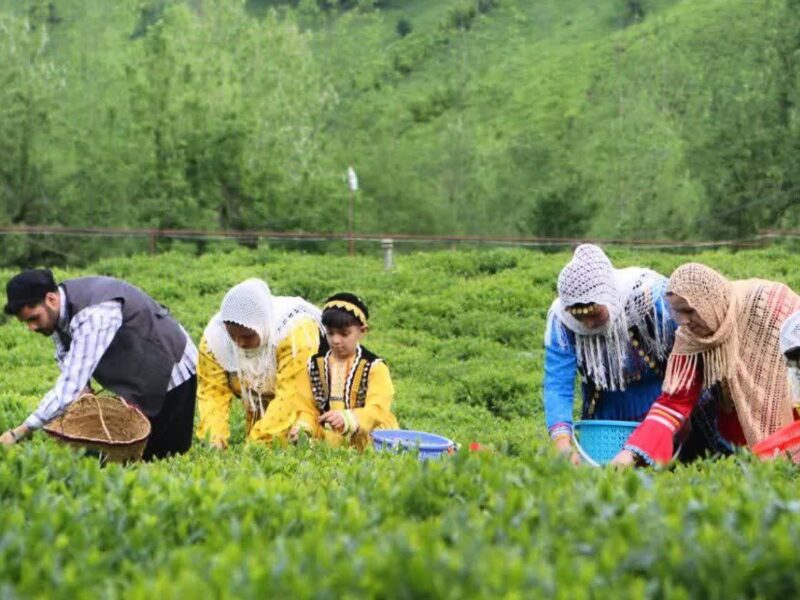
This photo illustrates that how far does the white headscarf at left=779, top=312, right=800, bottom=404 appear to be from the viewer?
5574 millimetres

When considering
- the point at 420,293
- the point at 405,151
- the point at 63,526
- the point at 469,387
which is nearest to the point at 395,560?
the point at 63,526

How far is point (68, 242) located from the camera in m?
34.6

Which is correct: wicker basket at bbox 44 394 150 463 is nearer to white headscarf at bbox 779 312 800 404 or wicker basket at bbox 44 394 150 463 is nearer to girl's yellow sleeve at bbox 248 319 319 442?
girl's yellow sleeve at bbox 248 319 319 442

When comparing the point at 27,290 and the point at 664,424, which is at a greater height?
the point at 27,290

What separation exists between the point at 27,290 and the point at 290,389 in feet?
5.54

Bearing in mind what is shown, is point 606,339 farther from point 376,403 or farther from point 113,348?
point 113,348

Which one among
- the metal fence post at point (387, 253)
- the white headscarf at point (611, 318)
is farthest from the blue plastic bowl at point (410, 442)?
the metal fence post at point (387, 253)

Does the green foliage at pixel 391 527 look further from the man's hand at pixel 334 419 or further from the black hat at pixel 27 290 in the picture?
the black hat at pixel 27 290

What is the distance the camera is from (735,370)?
6.04 meters

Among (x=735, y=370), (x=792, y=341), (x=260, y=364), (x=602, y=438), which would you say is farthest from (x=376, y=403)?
(x=792, y=341)

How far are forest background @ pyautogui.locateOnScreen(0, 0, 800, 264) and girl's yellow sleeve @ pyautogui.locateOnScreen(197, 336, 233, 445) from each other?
86.4ft

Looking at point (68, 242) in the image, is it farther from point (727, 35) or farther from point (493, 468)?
point (727, 35)

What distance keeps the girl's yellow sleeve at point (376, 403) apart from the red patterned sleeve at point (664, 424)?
174 centimetres

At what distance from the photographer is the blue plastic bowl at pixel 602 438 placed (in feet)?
21.3
